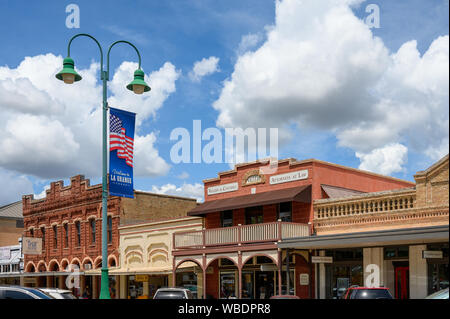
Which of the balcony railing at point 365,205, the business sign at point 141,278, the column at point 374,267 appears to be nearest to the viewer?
the balcony railing at point 365,205

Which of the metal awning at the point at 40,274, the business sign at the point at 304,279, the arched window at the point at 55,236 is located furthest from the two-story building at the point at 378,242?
the arched window at the point at 55,236

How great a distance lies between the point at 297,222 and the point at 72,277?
2030 centimetres

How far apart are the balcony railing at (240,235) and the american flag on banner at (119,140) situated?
32.5 feet

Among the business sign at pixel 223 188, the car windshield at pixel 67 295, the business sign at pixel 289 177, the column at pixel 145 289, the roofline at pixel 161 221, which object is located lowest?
the column at pixel 145 289

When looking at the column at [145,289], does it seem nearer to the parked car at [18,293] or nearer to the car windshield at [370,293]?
the car windshield at [370,293]

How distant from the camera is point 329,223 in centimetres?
2527

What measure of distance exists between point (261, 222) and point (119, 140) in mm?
13766

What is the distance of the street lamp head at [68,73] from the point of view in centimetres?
1672

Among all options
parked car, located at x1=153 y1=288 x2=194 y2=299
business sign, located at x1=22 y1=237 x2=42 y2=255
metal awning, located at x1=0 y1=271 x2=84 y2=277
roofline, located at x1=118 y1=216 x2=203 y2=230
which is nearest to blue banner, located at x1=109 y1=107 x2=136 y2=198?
parked car, located at x1=153 y1=288 x2=194 y2=299

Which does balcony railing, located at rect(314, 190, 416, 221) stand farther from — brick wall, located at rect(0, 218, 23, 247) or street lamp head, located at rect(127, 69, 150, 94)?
brick wall, located at rect(0, 218, 23, 247)

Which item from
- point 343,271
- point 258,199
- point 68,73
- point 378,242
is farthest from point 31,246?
point 68,73

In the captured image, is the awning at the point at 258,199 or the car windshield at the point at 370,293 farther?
the awning at the point at 258,199

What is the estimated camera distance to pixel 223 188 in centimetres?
3056
